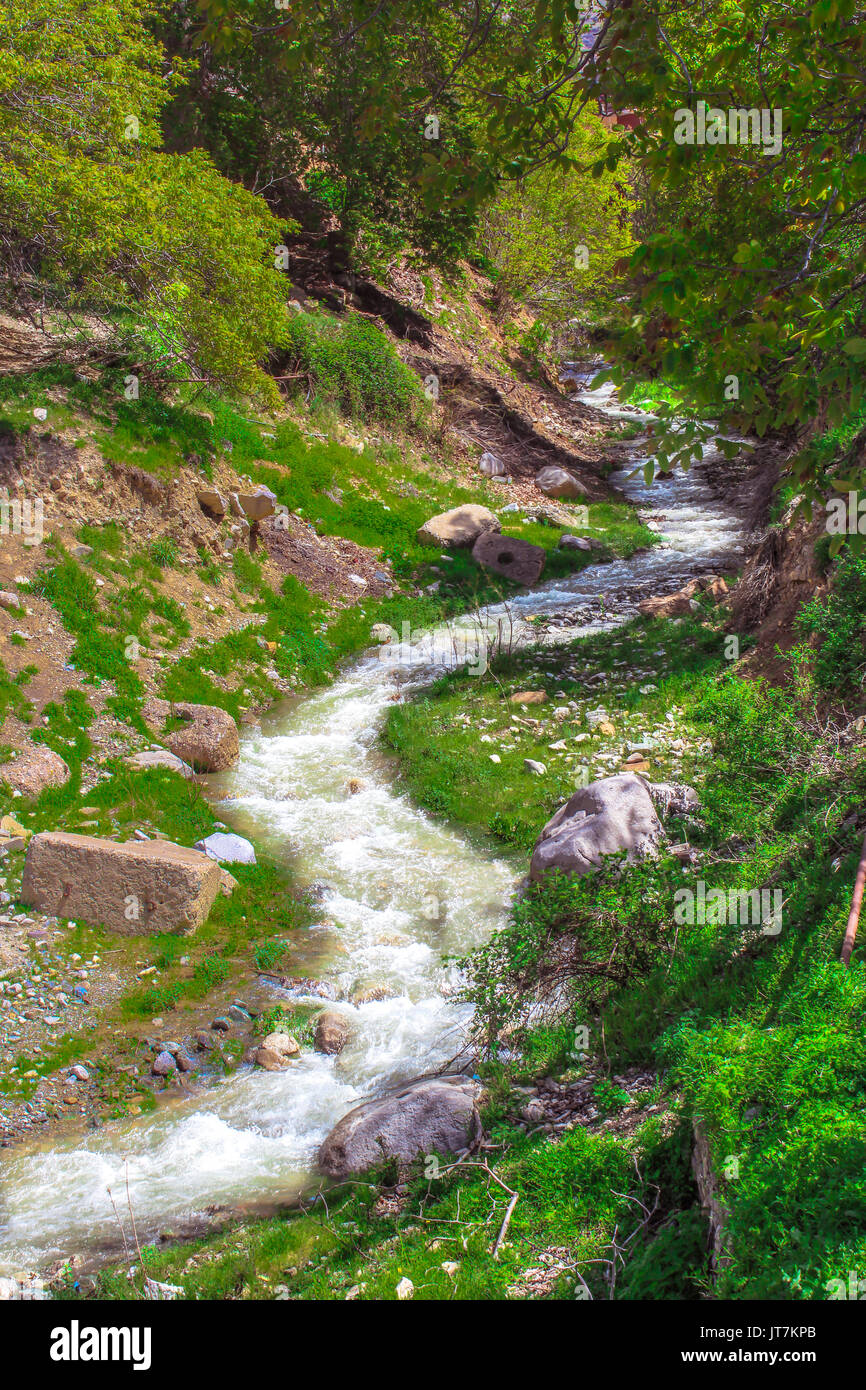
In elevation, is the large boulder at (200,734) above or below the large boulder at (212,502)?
below

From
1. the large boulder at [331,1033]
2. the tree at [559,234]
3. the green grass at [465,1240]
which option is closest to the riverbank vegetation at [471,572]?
the green grass at [465,1240]

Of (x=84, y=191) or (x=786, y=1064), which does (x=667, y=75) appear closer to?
(x=786, y=1064)

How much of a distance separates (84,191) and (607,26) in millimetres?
8689

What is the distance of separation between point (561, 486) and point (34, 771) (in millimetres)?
16339

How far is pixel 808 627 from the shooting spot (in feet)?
30.1

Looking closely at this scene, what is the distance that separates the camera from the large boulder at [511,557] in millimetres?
16906

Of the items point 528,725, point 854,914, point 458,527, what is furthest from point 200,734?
point 458,527

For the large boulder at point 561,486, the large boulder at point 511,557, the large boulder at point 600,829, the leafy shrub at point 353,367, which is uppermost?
the leafy shrub at point 353,367

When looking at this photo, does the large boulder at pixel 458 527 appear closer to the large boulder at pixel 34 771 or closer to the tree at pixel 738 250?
the large boulder at pixel 34 771

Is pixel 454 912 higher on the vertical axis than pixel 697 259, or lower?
lower

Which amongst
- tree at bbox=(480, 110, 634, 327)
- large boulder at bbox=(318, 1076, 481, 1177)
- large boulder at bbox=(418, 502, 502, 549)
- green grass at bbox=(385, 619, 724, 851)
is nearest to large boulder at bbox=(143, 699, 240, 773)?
green grass at bbox=(385, 619, 724, 851)

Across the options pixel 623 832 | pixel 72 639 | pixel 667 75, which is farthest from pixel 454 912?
pixel 667 75

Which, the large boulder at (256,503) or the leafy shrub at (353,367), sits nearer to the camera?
the large boulder at (256,503)

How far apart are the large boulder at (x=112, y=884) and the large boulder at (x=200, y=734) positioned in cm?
276
